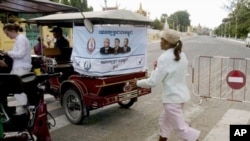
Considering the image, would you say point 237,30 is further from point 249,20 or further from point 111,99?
point 111,99

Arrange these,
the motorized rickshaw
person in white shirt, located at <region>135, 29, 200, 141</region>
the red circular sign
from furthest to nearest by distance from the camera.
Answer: the red circular sign
the motorized rickshaw
person in white shirt, located at <region>135, 29, 200, 141</region>

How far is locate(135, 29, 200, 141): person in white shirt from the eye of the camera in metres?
4.07

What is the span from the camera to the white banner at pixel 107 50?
5578mm

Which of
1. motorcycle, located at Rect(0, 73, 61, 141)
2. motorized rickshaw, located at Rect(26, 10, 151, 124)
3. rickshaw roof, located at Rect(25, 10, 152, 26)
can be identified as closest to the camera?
motorcycle, located at Rect(0, 73, 61, 141)

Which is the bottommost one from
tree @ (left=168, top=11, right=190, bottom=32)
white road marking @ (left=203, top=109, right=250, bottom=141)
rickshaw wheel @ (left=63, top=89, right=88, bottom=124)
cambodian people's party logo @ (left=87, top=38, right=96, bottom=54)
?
white road marking @ (left=203, top=109, right=250, bottom=141)

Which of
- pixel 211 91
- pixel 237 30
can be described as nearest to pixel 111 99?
pixel 211 91

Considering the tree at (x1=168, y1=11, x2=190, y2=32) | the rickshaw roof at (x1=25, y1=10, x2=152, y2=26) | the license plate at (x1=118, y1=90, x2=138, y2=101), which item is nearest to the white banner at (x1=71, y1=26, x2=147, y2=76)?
the rickshaw roof at (x1=25, y1=10, x2=152, y2=26)

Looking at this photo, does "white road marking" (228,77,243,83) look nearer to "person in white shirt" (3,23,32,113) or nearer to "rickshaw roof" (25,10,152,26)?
"rickshaw roof" (25,10,152,26)

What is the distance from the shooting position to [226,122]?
5918 mm

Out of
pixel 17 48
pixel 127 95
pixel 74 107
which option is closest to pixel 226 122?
pixel 127 95

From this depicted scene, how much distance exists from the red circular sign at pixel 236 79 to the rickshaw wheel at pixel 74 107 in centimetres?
370

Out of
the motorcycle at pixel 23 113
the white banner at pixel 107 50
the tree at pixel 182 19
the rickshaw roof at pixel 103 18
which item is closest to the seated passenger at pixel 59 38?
the rickshaw roof at pixel 103 18

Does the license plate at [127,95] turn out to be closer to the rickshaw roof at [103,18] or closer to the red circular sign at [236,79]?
the rickshaw roof at [103,18]

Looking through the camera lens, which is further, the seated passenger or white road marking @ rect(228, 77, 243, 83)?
the seated passenger
